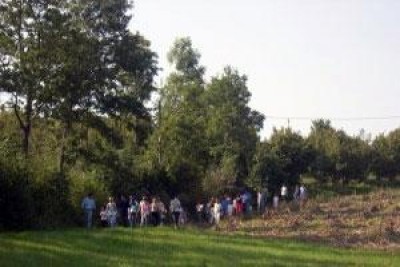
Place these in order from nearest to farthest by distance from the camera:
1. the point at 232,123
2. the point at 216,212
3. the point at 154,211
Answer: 1. the point at 154,211
2. the point at 216,212
3. the point at 232,123

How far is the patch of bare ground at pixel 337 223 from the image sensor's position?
35938 mm

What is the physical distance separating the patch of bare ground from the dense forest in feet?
30.8

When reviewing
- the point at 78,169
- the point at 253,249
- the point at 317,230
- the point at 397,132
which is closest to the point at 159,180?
the point at 78,169

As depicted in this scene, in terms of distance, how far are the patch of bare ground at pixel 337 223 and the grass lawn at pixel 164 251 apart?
3678mm

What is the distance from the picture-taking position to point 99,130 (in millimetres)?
50344

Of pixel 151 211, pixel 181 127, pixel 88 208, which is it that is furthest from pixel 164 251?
pixel 181 127

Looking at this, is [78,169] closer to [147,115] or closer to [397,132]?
[147,115]

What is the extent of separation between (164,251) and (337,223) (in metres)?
17.4

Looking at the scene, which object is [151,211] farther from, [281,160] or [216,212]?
[281,160]

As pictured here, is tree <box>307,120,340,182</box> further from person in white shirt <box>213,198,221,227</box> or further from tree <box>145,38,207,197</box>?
person in white shirt <box>213,198,221,227</box>

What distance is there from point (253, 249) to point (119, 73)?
85.0 ft

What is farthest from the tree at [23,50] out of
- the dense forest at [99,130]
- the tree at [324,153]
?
the tree at [324,153]

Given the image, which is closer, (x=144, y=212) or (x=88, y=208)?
(x=88, y=208)

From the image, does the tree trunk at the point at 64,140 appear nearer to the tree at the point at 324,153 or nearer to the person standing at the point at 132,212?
the person standing at the point at 132,212
